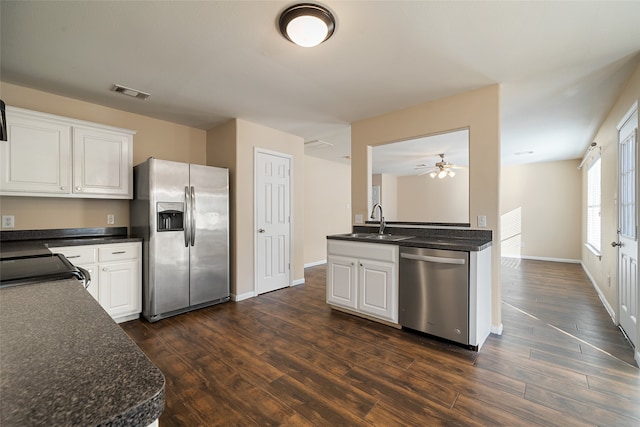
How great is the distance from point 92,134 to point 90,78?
25.2 inches

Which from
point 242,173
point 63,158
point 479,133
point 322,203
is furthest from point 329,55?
point 322,203

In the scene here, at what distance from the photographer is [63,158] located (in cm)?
278

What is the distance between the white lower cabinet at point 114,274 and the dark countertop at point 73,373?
92.4 inches

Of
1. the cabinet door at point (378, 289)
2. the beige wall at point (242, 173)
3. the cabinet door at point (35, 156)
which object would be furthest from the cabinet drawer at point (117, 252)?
the cabinet door at point (378, 289)

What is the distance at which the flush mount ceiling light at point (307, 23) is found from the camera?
168cm

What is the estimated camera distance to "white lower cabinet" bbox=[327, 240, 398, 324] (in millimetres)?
2760

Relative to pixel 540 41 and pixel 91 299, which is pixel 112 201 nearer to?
pixel 91 299

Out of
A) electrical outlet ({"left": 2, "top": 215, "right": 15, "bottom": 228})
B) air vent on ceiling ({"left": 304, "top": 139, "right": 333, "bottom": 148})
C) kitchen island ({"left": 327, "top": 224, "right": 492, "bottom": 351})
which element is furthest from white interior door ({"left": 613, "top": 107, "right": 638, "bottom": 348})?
electrical outlet ({"left": 2, "top": 215, "right": 15, "bottom": 228})

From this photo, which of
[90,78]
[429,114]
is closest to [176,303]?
[90,78]

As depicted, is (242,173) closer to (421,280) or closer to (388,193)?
(421,280)

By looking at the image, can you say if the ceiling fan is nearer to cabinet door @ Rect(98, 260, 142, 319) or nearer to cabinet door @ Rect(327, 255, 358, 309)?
cabinet door @ Rect(327, 255, 358, 309)

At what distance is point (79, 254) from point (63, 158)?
101 centimetres

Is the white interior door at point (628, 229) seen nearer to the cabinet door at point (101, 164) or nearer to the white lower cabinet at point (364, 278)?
the white lower cabinet at point (364, 278)

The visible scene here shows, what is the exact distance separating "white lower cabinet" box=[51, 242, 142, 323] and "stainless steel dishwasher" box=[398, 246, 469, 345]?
9.45ft
